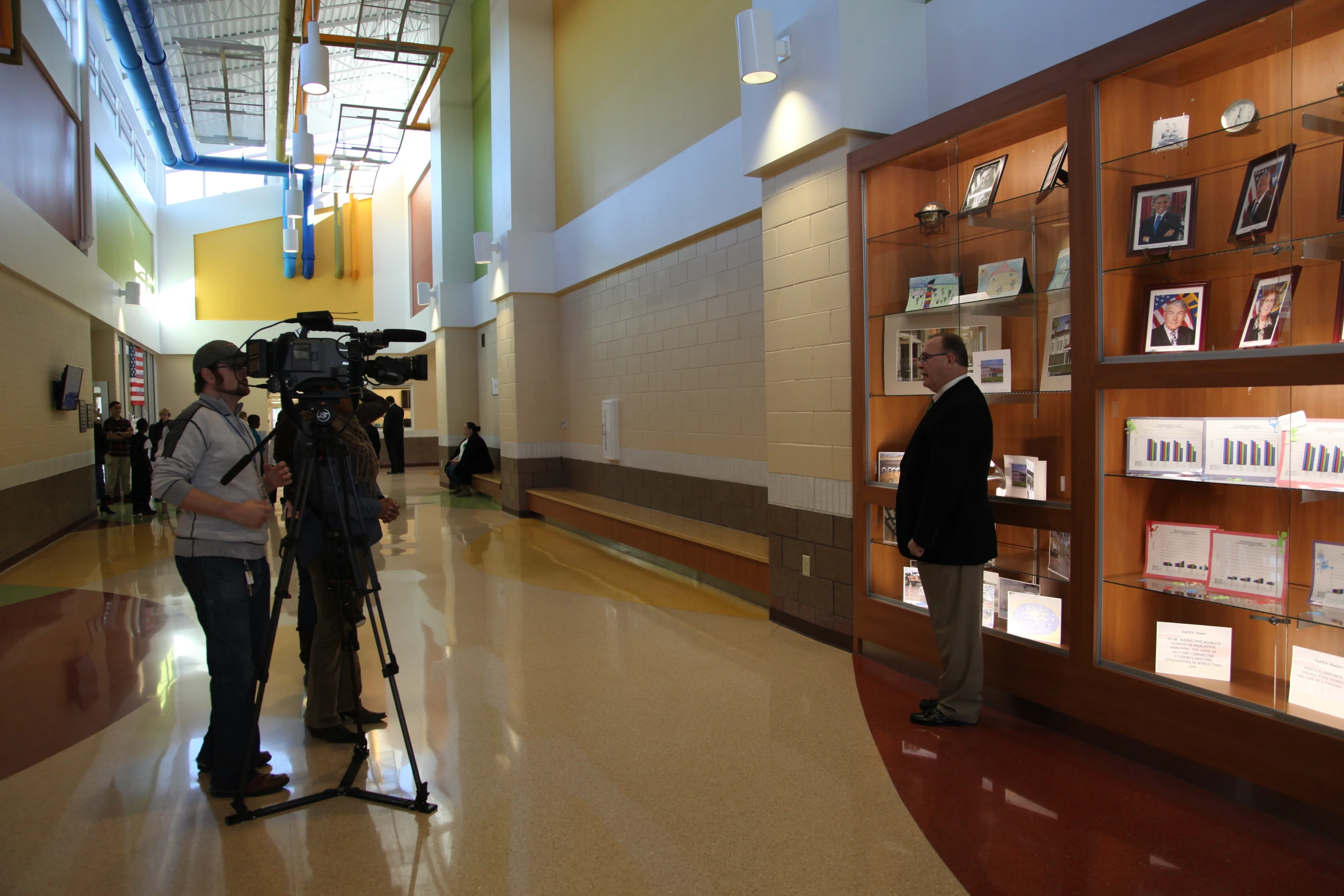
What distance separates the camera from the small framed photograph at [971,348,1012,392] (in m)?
3.54

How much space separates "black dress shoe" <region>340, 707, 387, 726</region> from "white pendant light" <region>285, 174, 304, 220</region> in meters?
16.4

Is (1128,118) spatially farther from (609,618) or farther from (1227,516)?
(609,618)

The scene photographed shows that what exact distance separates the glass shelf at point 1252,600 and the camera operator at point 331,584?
2.73 meters

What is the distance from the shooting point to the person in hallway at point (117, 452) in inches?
411

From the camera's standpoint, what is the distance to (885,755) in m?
2.97

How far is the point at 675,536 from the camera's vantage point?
20.3 feet

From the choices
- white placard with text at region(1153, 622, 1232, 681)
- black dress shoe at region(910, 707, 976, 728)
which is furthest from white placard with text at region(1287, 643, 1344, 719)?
black dress shoe at region(910, 707, 976, 728)

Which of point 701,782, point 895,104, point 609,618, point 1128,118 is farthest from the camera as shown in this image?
point 609,618

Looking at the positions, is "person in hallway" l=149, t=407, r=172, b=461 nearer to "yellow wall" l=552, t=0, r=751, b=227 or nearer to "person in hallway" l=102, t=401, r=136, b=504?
"person in hallway" l=102, t=401, r=136, b=504

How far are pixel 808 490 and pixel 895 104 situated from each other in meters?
2.08

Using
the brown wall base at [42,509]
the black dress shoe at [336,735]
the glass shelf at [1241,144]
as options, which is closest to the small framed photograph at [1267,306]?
the glass shelf at [1241,144]

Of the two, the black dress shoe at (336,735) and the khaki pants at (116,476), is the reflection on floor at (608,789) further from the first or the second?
the khaki pants at (116,476)

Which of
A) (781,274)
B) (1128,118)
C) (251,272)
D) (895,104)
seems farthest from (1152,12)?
(251,272)

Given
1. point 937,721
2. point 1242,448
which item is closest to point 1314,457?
point 1242,448
